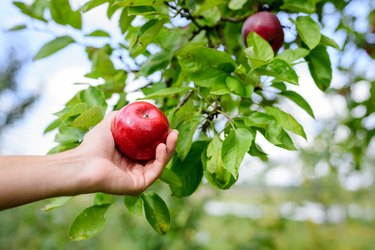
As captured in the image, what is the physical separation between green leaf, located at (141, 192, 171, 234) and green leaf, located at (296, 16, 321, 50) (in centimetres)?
52

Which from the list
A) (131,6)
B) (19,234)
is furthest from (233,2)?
(19,234)

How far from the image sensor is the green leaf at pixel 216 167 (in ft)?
3.13

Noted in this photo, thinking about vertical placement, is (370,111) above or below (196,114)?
below

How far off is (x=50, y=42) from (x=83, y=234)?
0.65 metres

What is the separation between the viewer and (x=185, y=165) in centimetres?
109

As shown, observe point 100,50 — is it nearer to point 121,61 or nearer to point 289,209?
point 121,61

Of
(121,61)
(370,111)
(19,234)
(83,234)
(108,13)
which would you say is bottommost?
(19,234)

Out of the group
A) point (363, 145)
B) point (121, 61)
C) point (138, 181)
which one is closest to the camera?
point (138, 181)

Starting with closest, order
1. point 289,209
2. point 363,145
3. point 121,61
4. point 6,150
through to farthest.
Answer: point 121,61 → point 363,145 → point 289,209 → point 6,150

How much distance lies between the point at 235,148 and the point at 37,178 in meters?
0.38

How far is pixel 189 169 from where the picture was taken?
3.59ft

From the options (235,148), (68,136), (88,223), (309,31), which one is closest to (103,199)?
(88,223)

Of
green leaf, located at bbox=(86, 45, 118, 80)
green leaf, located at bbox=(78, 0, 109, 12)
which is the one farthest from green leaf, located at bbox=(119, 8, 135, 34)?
green leaf, located at bbox=(86, 45, 118, 80)

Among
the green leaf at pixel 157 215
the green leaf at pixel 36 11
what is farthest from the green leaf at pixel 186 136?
the green leaf at pixel 36 11
